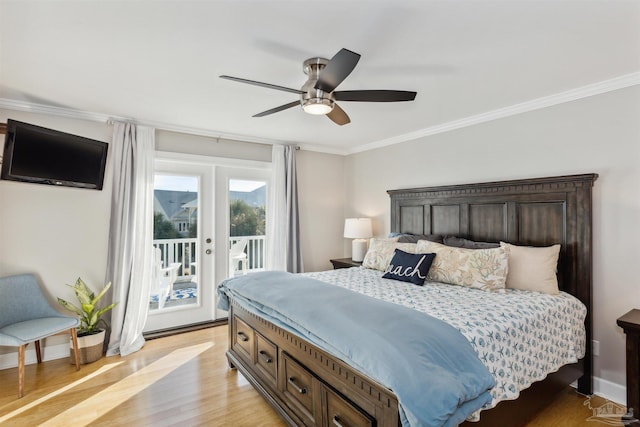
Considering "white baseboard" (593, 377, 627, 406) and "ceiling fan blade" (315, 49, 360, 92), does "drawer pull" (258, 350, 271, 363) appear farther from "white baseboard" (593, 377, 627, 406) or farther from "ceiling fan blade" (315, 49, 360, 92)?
"white baseboard" (593, 377, 627, 406)

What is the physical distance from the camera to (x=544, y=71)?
2430 millimetres

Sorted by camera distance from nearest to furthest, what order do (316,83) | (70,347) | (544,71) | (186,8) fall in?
(186,8)
(316,83)
(544,71)
(70,347)

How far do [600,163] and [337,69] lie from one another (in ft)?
Answer: 7.94

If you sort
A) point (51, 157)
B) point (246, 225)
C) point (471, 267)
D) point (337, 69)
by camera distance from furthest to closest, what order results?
1. point (246, 225)
2. point (51, 157)
3. point (471, 267)
4. point (337, 69)

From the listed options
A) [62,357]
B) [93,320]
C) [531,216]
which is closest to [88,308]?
[93,320]

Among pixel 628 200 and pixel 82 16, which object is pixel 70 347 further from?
pixel 628 200

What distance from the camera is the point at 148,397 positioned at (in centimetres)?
259

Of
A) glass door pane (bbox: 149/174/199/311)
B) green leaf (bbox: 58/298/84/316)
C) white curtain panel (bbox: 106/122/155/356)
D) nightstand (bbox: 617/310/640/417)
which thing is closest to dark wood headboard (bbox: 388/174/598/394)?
nightstand (bbox: 617/310/640/417)

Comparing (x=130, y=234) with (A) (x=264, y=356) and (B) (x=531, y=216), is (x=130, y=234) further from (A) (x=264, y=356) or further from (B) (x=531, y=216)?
(B) (x=531, y=216)

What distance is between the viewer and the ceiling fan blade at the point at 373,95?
7.11 feet

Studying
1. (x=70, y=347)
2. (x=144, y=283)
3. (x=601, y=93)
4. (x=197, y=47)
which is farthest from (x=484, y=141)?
(x=70, y=347)

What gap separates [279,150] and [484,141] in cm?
264

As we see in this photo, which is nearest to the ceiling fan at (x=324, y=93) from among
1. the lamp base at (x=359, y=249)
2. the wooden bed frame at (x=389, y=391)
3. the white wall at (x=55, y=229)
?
the wooden bed frame at (x=389, y=391)

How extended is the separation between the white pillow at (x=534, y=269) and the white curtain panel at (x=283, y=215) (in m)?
2.75
